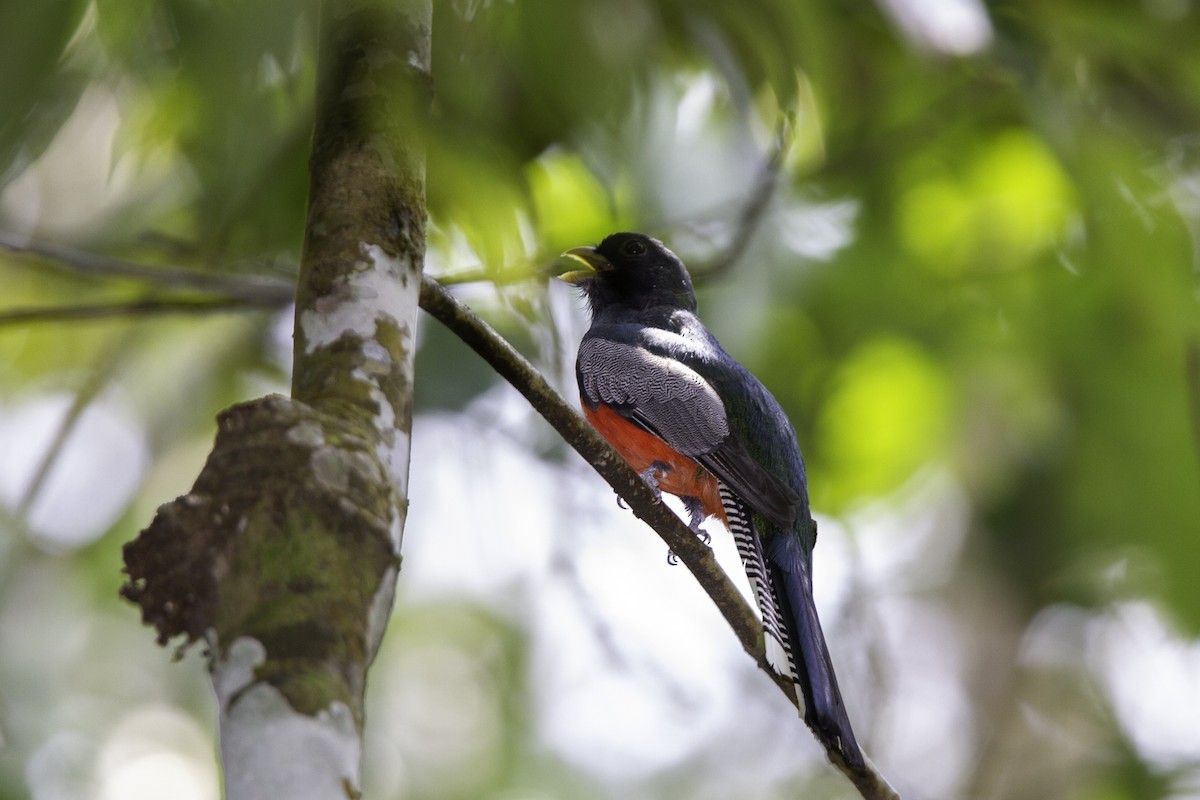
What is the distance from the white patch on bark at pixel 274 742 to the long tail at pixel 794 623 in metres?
1.70

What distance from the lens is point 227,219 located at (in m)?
2.58

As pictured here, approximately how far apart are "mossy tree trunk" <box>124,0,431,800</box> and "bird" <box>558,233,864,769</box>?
1409 millimetres

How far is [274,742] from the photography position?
5.29ft

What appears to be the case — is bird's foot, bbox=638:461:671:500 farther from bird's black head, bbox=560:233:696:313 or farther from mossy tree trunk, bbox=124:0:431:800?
mossy tree trunk, bbox=124:0:431:800

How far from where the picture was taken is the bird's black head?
535 cm

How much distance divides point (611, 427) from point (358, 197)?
2264 mm

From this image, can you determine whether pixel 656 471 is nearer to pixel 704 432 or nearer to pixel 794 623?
pixel 704 432

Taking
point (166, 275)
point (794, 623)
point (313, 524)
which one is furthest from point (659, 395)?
point (313, 524)

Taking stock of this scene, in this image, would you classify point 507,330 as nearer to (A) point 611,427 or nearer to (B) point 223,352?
(A) point 611,427

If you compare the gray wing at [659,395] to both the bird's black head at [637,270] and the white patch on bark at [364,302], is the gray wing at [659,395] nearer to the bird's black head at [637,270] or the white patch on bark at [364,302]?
the bird's black head at [637,270]

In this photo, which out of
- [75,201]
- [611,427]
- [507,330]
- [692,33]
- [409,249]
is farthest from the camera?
[75,201]

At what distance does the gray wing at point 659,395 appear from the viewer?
4316mm

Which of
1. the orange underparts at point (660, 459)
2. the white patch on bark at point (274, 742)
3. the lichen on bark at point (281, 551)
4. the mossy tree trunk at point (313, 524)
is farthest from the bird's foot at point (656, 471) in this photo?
the white patch on bark at point (274, 742)

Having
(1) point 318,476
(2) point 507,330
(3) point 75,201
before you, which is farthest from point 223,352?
(1) point 318,476
